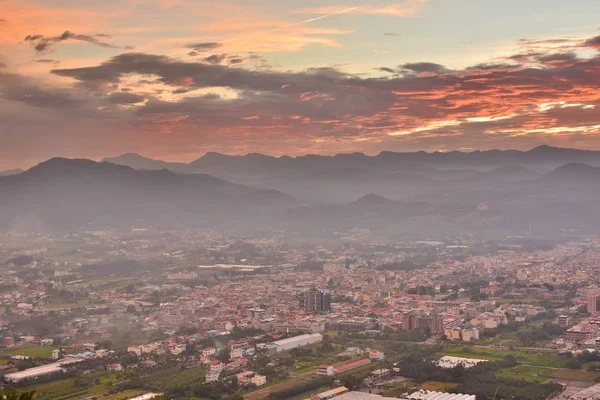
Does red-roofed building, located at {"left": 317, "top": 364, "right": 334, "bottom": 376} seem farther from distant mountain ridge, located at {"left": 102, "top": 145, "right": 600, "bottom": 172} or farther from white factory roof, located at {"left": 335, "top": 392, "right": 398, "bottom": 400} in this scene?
distant mountain ridge, located at {"left": 102, "top": 145, "right": 600, "bottom": 172}

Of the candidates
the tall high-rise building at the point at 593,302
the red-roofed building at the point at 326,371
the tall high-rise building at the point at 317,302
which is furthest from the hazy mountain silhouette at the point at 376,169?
the red-roofed building at the point at 326,371

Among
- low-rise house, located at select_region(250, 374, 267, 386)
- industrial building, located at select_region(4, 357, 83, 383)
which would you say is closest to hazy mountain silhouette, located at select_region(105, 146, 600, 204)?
industrial building, located at select_region(4, 357, 83, 383)

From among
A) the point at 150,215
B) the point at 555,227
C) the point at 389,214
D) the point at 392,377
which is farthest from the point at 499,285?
the point at 150,215

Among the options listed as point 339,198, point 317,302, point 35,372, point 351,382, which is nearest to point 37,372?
point 35,372

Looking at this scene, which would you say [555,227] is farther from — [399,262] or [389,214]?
[399,262]

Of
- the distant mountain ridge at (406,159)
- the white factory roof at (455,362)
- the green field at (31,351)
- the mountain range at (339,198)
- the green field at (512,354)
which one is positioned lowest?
the green field at (512,354)

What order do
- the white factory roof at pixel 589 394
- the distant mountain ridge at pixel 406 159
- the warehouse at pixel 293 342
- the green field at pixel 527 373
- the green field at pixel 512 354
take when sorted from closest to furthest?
the white factory roof at pixel 589 394 < the green field at pixel 527 373 < the green field at pixel 512 354 < the warehouse at pixel 293 342 < the distant mountain ridge at pixel 406 159

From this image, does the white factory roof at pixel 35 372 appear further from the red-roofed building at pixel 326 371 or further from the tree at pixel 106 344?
the red-roofed building at pixel 326 371
